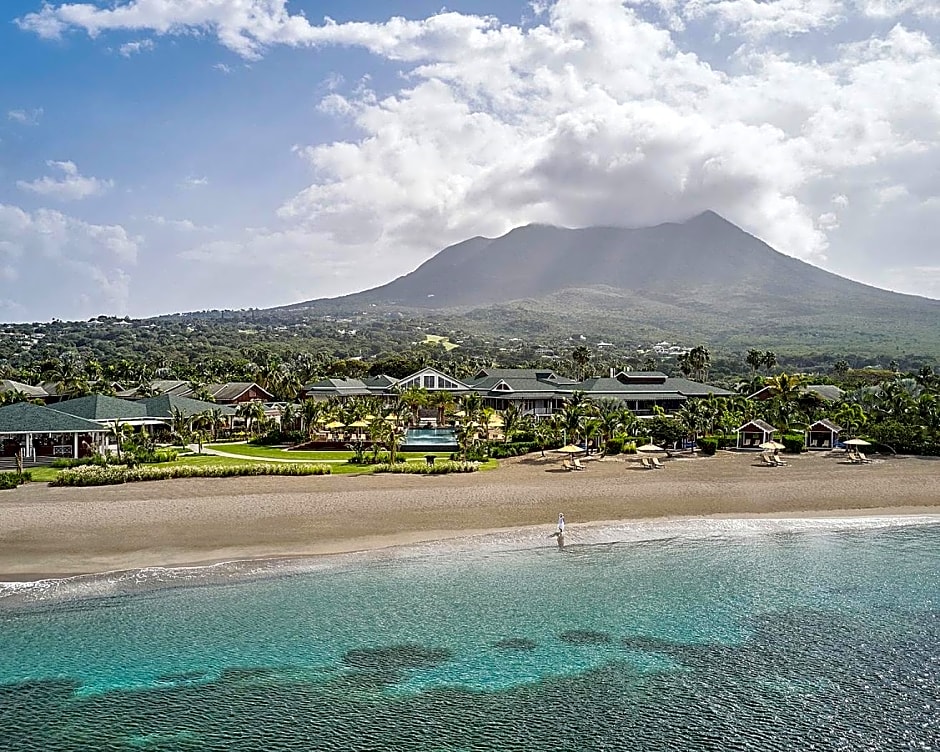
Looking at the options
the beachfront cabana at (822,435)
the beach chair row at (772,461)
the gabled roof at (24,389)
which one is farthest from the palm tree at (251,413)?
the beachfront cabana at (822,435)

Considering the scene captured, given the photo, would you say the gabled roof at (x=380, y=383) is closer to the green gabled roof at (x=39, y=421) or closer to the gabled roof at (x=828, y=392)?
the green gabled roof at (x=39, y=421)

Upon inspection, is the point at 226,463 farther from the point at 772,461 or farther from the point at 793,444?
the point at 793,444

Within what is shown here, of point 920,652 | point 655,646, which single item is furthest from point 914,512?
point 655,646

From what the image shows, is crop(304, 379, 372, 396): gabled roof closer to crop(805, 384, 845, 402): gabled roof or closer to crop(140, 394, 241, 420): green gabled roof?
crop(140, 394, 241, 420): green gabled roof

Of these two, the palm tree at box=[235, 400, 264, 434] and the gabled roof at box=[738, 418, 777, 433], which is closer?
the gabled roof at box=[738, 418, 777, 433]

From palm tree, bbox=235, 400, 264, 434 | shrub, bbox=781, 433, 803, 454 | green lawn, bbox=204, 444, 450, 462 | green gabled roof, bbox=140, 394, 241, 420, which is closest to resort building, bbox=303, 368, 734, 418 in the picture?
palm tree, bbox=235, 400, 264, 434

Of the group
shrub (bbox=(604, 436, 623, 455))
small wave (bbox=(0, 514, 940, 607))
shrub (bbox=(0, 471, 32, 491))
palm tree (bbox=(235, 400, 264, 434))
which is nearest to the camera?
small wave (bbox=(0, 514, 940, 607))

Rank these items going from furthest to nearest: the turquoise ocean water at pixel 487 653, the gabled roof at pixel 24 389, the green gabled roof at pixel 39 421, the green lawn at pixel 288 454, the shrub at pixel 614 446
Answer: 1. the gabled roof at pixel 24 389
2. the shrub at pixel 614 446
3. the green lawn at pixel 288 454
4. the green gabled roof at pixel 39 421
5. the turquoise ocean water at pixel 487 653
